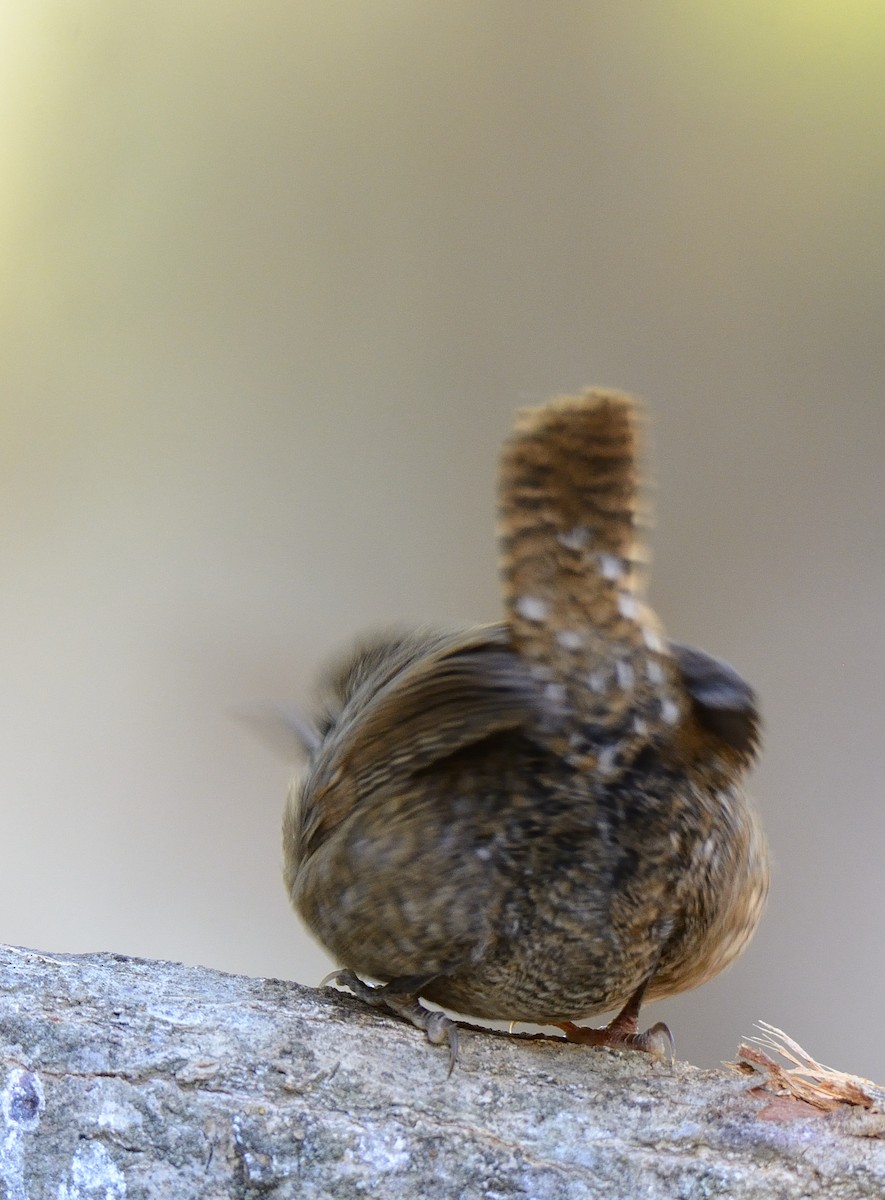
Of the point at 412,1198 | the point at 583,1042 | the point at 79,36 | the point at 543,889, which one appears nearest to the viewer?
the point at 412,1198

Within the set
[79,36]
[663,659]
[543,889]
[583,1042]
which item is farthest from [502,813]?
[79,36]

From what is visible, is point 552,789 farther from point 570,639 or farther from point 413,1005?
point 413,1005

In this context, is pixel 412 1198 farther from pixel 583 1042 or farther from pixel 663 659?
pixel 663 659

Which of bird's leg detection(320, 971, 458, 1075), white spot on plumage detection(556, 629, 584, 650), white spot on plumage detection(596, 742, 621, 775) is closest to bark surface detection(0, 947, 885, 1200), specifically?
bird's leg detection(320, 971, 458, 1075)

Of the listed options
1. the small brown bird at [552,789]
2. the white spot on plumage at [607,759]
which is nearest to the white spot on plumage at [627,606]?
the small brown bird at [552,789]

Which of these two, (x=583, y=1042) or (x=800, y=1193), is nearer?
(x=800, y=1193)

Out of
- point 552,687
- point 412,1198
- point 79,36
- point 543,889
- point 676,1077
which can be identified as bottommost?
point 412,1198

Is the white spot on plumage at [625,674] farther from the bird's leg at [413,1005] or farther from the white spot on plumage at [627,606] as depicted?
the bird's leg at [413,1005]

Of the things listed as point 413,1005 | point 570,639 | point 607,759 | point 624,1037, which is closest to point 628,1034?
point 624,1037
